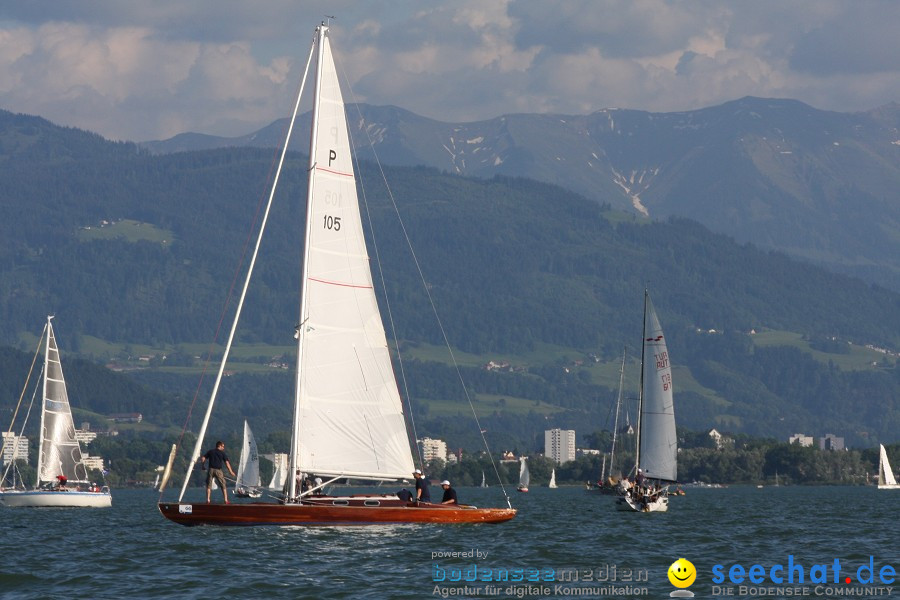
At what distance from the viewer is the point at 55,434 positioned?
104812 millimetres

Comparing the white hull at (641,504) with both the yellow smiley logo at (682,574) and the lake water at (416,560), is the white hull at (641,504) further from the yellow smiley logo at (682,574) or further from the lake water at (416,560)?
the yellow smiley logo at (682,574)

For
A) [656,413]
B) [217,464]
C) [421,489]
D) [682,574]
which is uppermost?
[656,413]

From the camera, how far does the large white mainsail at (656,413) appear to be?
9581 centimetres

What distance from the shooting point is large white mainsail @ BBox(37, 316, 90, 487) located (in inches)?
4102

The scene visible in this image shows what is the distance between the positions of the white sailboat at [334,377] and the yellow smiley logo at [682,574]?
12.8 meters

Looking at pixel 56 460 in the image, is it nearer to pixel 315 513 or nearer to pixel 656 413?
pixel 656 413

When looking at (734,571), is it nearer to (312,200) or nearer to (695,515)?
(312,200)

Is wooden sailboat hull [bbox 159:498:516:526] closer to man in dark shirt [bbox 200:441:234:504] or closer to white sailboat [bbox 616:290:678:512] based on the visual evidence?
man in dark shirt [bbox 200:441:234:504]

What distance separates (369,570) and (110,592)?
7815 mm

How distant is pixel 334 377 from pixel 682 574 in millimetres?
15692

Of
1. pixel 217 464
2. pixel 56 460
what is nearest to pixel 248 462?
pixel 56 460

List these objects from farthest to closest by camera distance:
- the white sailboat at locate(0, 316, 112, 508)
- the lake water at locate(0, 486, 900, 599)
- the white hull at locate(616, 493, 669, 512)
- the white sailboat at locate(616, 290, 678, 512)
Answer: the white sailboat at locate(0, 316, 112, 508) < the white sailboat at locate(616, 290, 678, 512) < the white hull at locate(616, 493, 669, 512) < the lake water at locate(0, 486, 900, 599)

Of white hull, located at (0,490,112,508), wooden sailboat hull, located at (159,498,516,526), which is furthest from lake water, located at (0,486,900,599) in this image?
white hull, located at (0,490,112,508)

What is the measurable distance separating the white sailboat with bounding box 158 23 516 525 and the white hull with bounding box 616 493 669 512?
3618 centimetres
